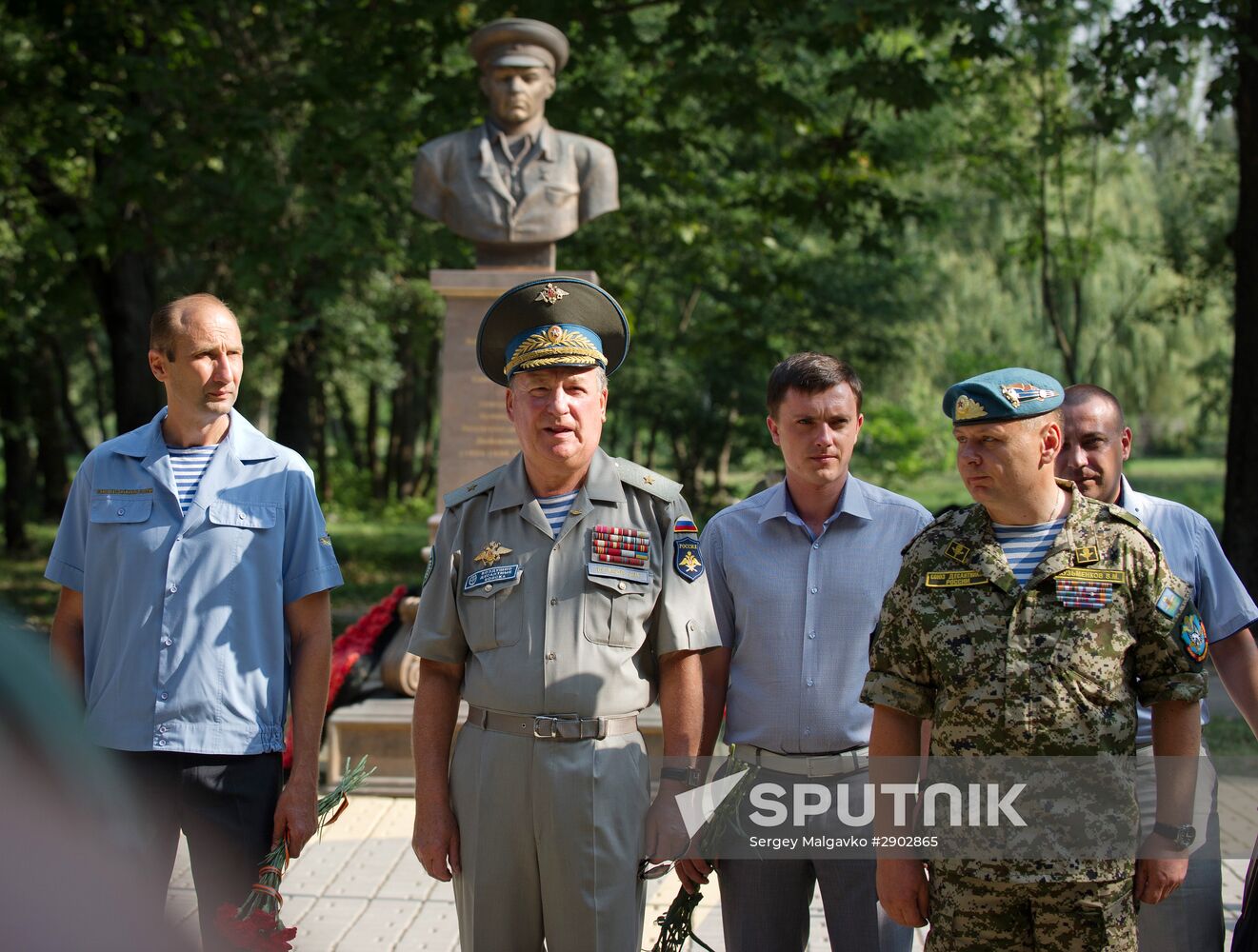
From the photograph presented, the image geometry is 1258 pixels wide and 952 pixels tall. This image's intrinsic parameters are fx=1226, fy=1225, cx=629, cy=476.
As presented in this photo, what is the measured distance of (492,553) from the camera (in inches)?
114

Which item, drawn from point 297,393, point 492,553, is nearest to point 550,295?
point 492,553

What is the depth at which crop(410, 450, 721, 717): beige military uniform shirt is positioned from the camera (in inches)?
110

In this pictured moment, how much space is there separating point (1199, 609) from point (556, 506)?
1.69 meters

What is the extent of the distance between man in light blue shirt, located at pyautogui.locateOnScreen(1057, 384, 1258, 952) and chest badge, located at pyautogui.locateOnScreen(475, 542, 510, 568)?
5.28 feet

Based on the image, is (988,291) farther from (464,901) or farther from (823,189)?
(464,901)

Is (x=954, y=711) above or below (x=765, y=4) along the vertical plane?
below

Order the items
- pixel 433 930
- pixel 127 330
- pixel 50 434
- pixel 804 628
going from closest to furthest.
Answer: pixel 804 628 → pixel 433 930 → pixel 127 330 → pixel 50 434

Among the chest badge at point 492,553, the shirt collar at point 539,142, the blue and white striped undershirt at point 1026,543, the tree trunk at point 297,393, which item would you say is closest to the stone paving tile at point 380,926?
the chest badge at point 492,553

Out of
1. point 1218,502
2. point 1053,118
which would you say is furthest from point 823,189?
point 1218,502

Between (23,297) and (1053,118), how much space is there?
426 inches

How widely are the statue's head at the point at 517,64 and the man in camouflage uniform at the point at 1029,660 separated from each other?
15.5ft

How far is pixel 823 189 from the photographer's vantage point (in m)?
11.3

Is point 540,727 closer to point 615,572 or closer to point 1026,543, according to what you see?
point 615,572

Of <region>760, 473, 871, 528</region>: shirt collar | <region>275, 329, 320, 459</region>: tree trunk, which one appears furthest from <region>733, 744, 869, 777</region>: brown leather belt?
<region>275, 329, 320, 459</region>: tree trunk
